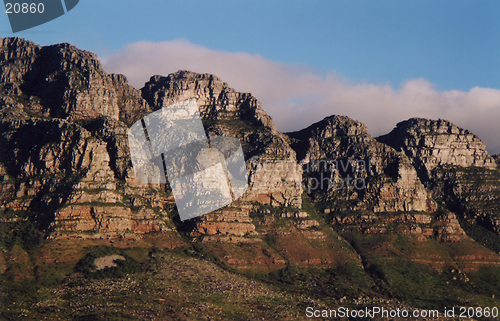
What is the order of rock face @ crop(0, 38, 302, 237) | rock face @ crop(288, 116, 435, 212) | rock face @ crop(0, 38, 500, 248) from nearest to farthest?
rock face @ crop(0, 38, 302, 237) < rock face @ crop(0, 38, 500, 248) < rock face @ crop(288, 116, 435, 212)

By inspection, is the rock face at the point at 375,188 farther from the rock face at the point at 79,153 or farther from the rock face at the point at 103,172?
the rock face at the point at 79,153

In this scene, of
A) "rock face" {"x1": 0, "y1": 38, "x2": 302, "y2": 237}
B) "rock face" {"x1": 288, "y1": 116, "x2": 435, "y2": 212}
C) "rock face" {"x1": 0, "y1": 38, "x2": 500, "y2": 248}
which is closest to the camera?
"rock face" {"x1": 0, "y1": 38, "x2": 302, "y2": 237}

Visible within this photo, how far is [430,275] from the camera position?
529 ft

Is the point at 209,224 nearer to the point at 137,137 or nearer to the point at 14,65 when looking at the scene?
the point at 137,137

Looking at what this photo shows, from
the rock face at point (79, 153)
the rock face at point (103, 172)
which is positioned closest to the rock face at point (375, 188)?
the rock face at point (103, 172)

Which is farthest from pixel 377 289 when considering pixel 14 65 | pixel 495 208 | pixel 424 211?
pixel 14 65

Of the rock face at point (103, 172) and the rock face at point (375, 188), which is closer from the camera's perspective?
the rock face at point (103, 172)

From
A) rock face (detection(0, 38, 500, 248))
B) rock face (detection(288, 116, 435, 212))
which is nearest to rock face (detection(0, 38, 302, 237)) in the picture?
rock face (detection(0, 38, 500, 248))

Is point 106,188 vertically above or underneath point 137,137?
underneath

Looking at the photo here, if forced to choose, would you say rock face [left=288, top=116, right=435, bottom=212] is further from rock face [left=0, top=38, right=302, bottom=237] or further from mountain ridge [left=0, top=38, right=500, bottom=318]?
rock face [left=0, top=38, right=302, bottom=237]

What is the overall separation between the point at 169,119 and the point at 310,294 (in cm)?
7581

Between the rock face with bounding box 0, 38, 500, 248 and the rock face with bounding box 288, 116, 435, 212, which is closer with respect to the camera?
the rock face with bounding box 0, 38, 500, 248

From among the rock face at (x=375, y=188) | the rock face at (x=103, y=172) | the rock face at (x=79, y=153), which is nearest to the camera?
the rock face at (x=79, y=153)

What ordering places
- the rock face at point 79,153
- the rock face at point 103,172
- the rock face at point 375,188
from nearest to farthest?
1. the rock face at point 79,153
2. the rock face at point 103,172
3. the rock face at point 375,188
